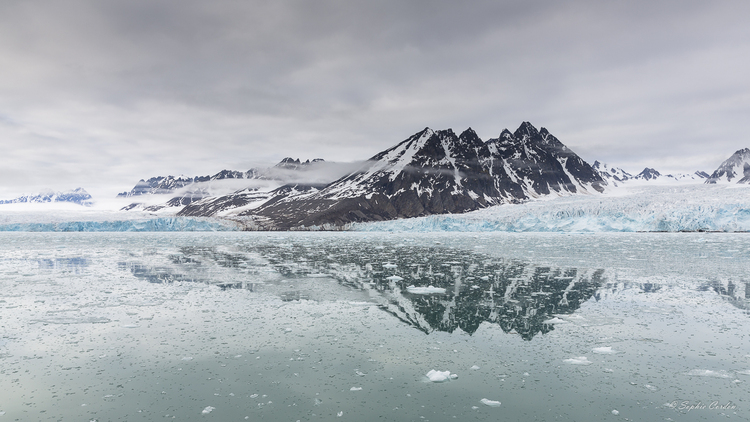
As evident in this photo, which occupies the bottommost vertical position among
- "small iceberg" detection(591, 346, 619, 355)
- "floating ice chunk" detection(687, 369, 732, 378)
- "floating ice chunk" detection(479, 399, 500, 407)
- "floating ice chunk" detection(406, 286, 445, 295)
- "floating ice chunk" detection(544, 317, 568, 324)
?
"floating ice chunk" detection(687, 369, 732, 378)

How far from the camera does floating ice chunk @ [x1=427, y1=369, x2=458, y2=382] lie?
733 centimetres

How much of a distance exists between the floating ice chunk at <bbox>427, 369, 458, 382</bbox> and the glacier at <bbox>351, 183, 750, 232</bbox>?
8516 cm

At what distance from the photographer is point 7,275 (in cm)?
2025

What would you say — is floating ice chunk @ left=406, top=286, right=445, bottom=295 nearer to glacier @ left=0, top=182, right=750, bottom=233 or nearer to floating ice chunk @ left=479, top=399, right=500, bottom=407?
floating ice chunk @ left=479, top=399, right=500, bottom=407

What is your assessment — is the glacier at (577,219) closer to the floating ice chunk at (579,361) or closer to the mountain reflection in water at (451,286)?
the mountain reflection in water at (451,286)

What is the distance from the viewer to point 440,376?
7363 millimetres

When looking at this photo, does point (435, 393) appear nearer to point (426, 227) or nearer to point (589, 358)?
point (589, 358)

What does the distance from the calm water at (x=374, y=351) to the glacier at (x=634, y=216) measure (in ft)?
227

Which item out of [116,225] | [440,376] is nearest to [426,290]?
[440,376]

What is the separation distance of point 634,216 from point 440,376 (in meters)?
87.6

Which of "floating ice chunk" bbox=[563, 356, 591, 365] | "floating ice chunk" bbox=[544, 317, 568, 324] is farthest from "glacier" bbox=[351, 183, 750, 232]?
"floating ice chunk" bbox=[563, 356, 591, 365]

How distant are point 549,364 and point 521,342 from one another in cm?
142

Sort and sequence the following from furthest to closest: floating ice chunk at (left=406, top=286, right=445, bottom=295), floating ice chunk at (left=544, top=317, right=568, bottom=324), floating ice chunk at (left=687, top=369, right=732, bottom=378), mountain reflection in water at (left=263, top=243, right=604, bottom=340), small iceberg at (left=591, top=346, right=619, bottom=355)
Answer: floating ice chunk at (left=406, top=286, right=445, bottom=295) → mountain reflection in water at (left=263, top=243, right=604, bottom=340) → floating ice chunk at (left=544, top=317, right=568, bottom=324) → small iceberg at (left=591, top=346, right=619, bottom=355) → floating ice chunk at (left=687, top=369, right=732, bottom=378)

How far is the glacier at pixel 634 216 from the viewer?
70312mm
